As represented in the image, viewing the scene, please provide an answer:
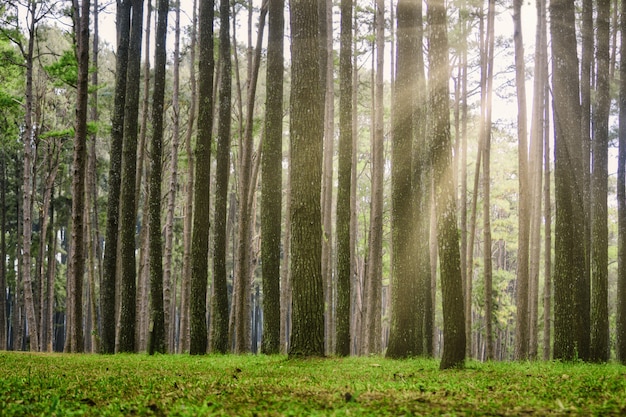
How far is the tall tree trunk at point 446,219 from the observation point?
7738 mm

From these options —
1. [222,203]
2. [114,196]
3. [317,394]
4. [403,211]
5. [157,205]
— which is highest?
[114,196]

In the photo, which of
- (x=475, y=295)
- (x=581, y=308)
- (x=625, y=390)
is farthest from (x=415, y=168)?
(x=475, y=295)

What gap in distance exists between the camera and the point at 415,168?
14023mm

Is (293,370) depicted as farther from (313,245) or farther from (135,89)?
(135,89)

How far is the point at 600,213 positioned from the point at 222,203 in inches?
363

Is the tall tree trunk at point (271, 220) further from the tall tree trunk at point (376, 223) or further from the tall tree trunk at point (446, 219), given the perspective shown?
the tall tree trunk at point (446, 219)

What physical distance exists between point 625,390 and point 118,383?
16.4 ft

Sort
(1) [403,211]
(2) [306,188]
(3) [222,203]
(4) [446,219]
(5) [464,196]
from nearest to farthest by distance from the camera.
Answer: (4) [446,219]
(2) [306,188]
(1) [403,211]
(3) [222,203]
(5) [464,196]

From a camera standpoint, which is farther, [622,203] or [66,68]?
[66,68]

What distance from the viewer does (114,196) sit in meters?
15.4

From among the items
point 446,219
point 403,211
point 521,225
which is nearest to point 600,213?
point 521,225

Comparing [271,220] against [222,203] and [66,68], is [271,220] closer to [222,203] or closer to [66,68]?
[222,203]

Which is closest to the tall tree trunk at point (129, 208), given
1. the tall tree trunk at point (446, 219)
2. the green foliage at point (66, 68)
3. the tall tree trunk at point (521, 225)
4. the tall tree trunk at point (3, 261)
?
the green foliage at point (66, 68)

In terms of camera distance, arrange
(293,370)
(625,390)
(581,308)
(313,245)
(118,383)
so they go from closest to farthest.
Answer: (625,390)
(118,383)
(293,370)
(313,245)
(581,308)
